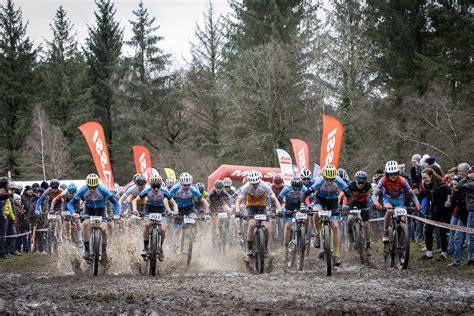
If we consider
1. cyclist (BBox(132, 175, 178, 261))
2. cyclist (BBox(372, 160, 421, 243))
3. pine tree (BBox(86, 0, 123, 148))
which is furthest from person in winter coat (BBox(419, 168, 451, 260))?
pine tree (BBox(86, 0, 123, 148))

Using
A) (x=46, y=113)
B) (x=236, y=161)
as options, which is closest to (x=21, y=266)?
(x=236, y=161)

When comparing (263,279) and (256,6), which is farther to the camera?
(256,6)

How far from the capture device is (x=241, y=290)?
9.81 meters

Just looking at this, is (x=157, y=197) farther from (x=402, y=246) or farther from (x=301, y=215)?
(x=402, y=246)

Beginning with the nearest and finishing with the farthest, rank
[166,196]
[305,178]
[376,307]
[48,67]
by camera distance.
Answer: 1. [376,307]
2. [166,196]
3. [305,178]
4. [48,67]

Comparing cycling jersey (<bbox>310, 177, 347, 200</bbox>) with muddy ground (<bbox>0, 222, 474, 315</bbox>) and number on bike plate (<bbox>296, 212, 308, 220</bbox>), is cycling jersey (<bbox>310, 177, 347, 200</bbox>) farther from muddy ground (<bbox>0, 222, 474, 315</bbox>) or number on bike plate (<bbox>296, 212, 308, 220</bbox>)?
muddy ground (<bbox>0, 222, 474, 315</bbox>)

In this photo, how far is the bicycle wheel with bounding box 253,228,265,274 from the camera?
42.2 ft

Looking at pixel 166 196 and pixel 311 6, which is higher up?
pixel 311 6

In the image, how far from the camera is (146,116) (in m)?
54.4

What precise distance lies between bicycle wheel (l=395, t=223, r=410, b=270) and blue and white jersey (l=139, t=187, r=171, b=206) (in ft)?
17.1

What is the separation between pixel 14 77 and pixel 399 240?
1950 inches

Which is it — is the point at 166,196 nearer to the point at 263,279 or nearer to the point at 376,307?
the point at 263,279

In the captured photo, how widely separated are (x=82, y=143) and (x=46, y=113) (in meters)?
4.12

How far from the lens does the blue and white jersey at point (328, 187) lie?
541 inches
